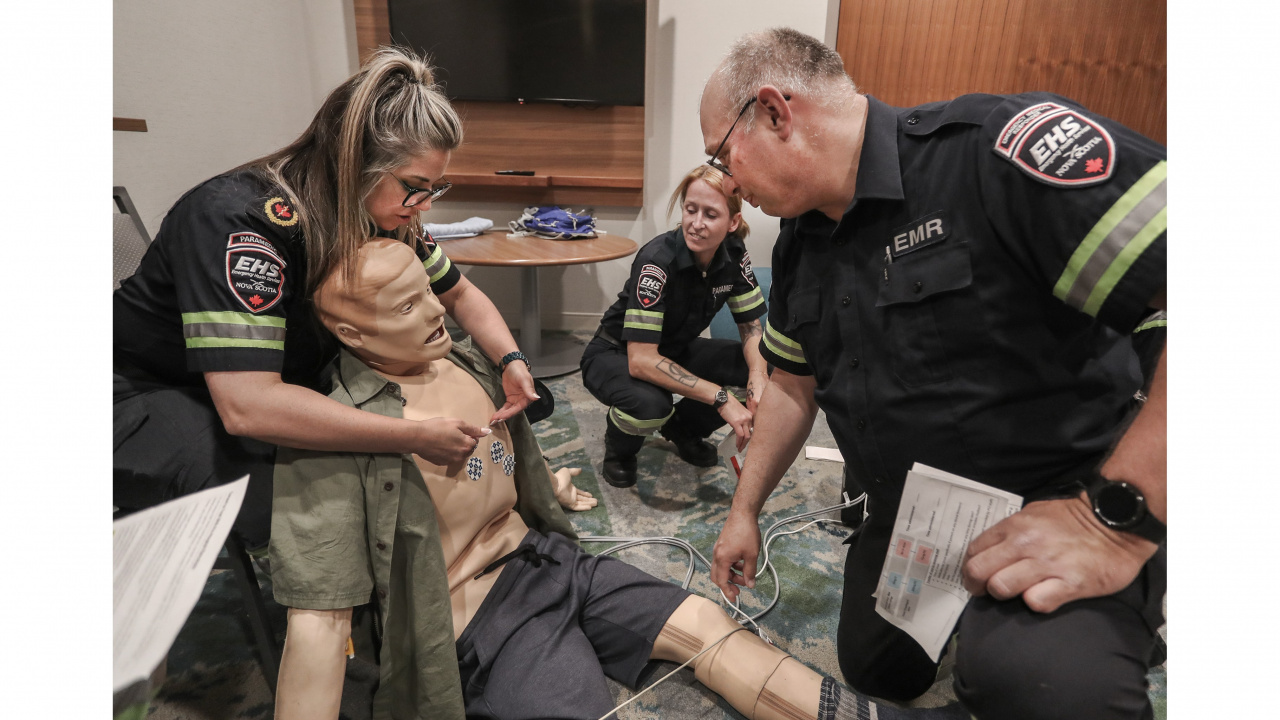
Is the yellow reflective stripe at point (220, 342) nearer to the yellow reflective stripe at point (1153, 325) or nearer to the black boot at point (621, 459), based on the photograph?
the yellow reflective stripe at point (1153, 325)

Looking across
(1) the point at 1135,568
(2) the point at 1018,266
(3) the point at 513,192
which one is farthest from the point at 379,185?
(3) the point at 513,192

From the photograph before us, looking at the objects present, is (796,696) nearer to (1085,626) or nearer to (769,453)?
(769,453)

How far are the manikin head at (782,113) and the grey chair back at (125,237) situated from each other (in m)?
1.07

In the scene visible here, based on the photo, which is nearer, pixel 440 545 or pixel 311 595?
pixel 311 595

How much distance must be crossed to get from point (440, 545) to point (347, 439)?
0.29 metres

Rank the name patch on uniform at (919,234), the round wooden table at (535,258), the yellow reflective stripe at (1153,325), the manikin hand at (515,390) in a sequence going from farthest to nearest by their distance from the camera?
the round wooden table at (535,258) < the manikin hand at (515,390) < the name patch on uniform at (919,234) < the yellow reflective stripe at (1153,325)

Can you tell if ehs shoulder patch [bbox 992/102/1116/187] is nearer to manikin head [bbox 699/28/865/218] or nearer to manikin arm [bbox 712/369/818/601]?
manikin head [bbox 699/28/865/218]

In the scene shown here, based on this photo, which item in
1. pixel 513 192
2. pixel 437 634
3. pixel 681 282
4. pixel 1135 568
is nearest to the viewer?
pixel 1135 568

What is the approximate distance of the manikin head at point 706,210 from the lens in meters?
2.32

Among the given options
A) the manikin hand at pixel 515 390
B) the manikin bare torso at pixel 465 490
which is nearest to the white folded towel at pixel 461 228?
the manikin hand at pixel 515 390

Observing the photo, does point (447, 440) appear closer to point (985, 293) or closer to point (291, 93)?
point (985, 293)

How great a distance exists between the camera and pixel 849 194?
1.14m

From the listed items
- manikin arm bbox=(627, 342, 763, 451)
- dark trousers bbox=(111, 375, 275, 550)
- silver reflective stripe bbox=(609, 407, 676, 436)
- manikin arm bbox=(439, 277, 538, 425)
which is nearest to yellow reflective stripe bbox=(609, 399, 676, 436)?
silver reflective stripe bbox=(609, 407, 676, 436)

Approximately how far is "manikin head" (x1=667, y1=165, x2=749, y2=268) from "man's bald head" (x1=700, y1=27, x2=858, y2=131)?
1.19 meters
